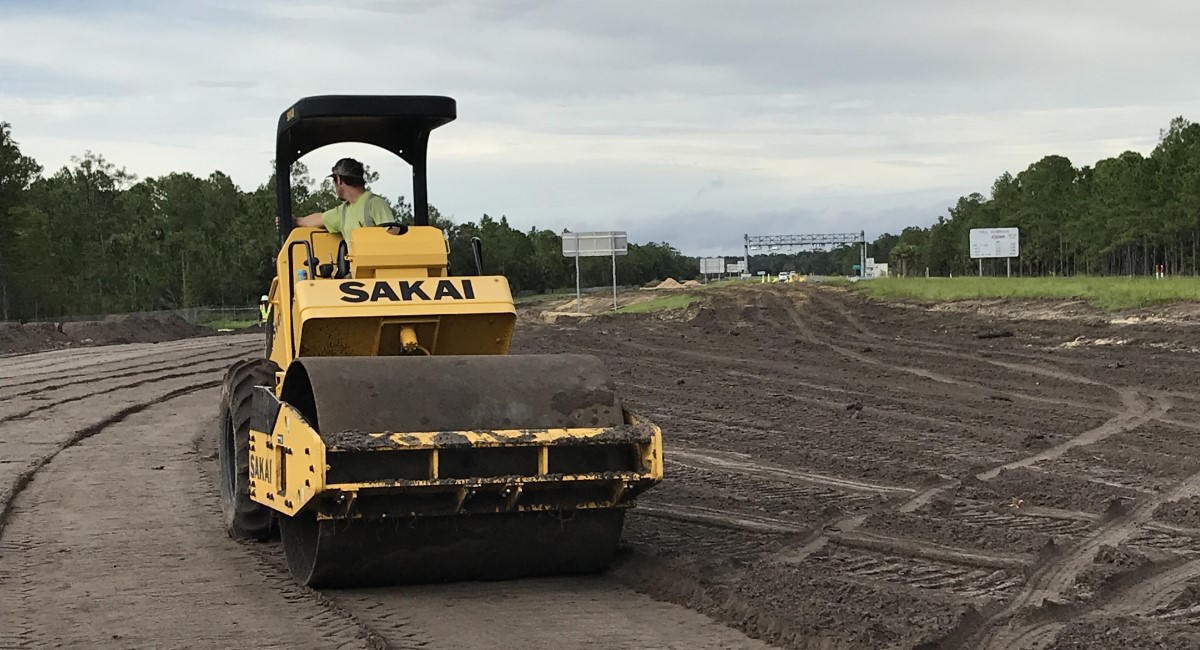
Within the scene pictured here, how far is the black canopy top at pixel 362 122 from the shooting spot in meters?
8.79

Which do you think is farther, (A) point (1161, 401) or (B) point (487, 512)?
(A) point (1161, 401)

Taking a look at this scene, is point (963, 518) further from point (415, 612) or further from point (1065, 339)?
point (1065, 339)

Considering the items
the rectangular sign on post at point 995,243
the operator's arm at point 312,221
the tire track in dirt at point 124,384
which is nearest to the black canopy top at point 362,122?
the operator's arm at point 312,221

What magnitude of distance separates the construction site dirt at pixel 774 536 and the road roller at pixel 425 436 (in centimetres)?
28

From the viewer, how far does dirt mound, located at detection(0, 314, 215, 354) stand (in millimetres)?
40969

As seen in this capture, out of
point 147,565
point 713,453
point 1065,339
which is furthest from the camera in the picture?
point 1065,339

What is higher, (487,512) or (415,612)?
(487,512)

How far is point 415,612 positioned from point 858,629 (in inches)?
88.7

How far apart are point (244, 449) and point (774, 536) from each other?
3490mm

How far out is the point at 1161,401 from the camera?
16875 mm

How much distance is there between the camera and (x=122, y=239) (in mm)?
93938

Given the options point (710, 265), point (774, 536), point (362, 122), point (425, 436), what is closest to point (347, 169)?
point (362, 122)

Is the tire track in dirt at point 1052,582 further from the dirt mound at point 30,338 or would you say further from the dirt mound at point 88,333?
the dirt mound at point 30,338

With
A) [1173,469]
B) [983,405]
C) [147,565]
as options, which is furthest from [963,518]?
[983,405]
